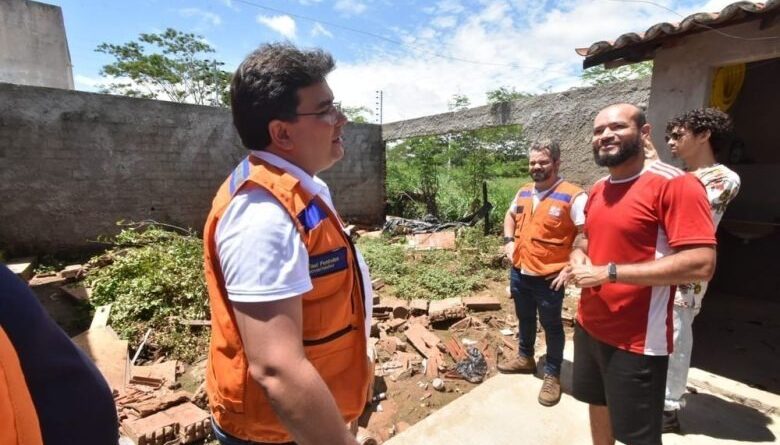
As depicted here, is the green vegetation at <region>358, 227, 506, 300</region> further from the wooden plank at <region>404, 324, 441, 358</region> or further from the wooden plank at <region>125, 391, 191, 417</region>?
the wooden plank at <region>125, 391, 191, 417</region>

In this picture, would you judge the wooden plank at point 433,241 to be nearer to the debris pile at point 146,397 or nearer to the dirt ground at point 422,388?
the dirt ground at point 422,388

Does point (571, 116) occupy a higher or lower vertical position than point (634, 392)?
higher

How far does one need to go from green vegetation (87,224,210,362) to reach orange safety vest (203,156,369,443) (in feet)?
11.0

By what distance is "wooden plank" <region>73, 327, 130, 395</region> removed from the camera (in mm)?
3465

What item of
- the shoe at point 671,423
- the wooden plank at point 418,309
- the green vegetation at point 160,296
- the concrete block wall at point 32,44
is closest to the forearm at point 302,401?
the shoe at point 671,423

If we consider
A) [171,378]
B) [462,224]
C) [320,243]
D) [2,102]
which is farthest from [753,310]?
[2,102]

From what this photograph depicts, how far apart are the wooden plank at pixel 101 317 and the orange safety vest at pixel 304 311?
3.89 metres

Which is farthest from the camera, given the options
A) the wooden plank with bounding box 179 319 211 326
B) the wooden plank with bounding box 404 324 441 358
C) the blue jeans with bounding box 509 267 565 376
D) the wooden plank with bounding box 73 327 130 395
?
the wooden plank with bounding box 179 319 211 326

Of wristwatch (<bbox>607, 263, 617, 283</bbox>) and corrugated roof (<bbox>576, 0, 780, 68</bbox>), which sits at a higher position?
corrugated roof (<bbox>576, 0, 780, 68</bbox>)

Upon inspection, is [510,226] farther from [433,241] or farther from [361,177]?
[361,177]

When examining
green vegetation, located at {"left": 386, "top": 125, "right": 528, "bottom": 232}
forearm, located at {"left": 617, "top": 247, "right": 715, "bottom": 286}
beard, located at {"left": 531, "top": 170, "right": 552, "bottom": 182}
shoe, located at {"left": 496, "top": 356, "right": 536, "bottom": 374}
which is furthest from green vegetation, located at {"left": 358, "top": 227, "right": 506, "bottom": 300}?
forearm, located at {"left": 617, "top": 247, "right": 715, "bottom": 286}

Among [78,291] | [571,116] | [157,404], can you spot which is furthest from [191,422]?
[571,116]

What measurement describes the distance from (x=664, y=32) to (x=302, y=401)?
412 cm

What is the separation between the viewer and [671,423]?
2742 millimetres
